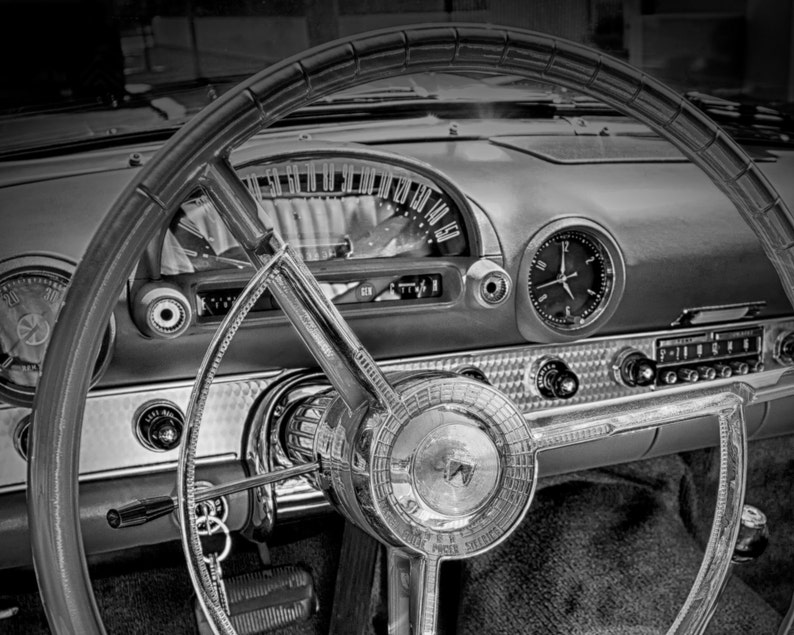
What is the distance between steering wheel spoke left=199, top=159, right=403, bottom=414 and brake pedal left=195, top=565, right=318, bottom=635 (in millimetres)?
582

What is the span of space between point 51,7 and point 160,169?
0.50m

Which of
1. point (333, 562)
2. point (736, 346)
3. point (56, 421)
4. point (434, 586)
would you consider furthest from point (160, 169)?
point (736, 346)

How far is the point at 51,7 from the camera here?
47.4 inches

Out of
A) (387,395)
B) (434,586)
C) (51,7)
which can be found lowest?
(434,586)

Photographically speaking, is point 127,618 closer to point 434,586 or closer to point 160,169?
point 434,586

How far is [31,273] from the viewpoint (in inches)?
48.0

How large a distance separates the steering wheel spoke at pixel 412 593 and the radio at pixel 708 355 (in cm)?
77

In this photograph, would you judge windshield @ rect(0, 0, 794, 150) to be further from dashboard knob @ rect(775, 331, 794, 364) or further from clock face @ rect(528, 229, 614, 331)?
dashboard knob @ rect(775, 331, 794, 364)

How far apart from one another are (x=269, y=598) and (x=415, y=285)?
20.6 inches

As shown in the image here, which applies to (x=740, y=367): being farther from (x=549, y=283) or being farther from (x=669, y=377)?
(x=549, y=283)

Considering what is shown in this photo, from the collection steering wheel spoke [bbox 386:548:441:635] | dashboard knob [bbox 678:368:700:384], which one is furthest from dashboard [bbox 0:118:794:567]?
steering wheel spoke [bbox 386:548:441:635]

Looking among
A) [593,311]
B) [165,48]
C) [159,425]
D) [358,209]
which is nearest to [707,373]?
[593,311]

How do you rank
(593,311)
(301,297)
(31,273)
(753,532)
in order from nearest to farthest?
(301,297)
(31,273)
(753,532)
(593,311)

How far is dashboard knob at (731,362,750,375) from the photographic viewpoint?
1724 millimetres
